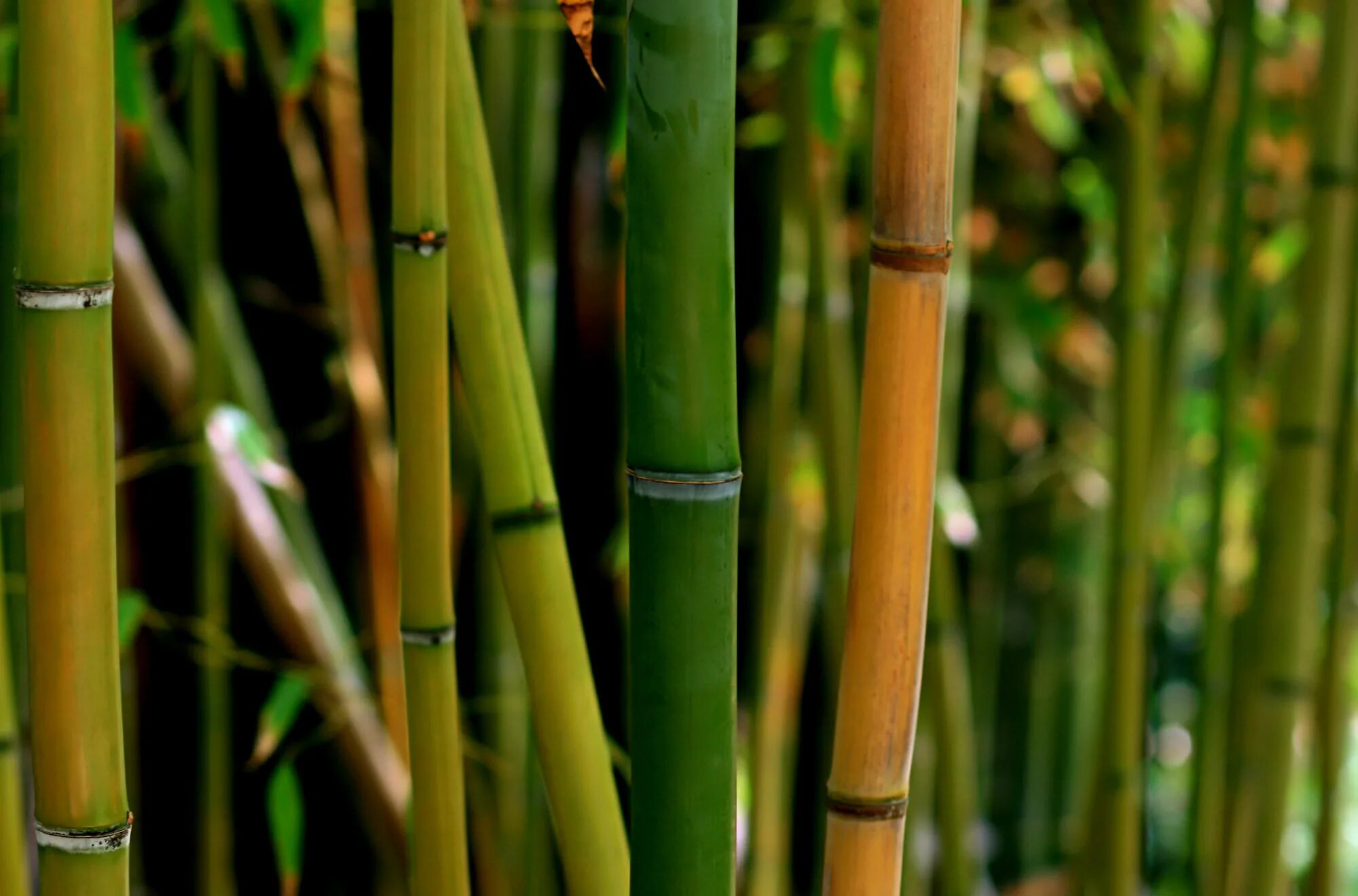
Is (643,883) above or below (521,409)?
below

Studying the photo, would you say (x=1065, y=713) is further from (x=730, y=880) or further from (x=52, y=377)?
(x=52, y=377)

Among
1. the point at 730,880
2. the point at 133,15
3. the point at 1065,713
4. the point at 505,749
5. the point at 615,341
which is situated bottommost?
the point at 1065,713

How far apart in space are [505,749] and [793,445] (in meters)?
0.35

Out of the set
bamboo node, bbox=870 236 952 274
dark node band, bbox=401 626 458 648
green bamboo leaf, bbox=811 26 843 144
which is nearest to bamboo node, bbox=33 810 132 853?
dark node band, bbox=401 626 458 648

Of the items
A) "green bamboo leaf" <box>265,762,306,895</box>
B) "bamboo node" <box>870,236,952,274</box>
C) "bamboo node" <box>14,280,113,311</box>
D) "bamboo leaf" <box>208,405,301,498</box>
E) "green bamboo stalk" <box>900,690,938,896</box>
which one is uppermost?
"bamboo node" <box>870,236,952,274</box>

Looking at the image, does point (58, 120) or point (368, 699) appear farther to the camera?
point (368, 699)

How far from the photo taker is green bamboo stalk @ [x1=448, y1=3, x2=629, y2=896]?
463mm

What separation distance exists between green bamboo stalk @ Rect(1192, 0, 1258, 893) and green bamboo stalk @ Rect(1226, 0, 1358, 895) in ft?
0.14

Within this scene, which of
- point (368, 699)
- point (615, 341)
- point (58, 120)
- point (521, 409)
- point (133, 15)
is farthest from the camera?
point (615, 341)

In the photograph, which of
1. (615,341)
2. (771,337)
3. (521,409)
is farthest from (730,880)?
(615,341)

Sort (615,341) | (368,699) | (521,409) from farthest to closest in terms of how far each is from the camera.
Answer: (615,341) < (368,699) < (521,409)

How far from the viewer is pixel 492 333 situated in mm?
465

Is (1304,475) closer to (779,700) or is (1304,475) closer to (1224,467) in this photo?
(1224,467)

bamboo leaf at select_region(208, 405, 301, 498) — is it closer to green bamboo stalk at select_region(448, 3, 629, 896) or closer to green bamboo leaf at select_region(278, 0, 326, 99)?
green bamboo leaf at select_region(278, 0, 326, 99)
